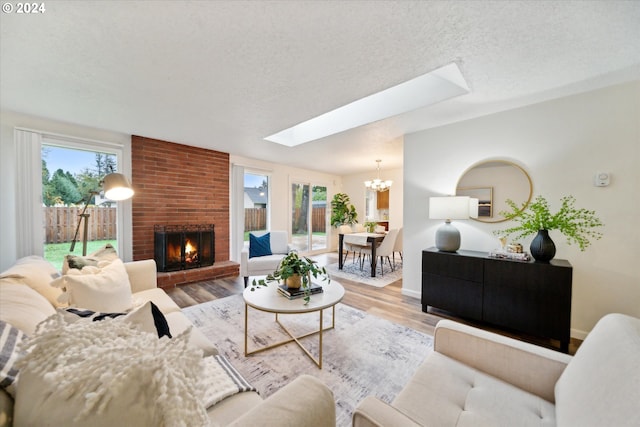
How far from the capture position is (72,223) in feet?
10.1

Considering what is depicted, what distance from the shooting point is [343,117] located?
3.10 m

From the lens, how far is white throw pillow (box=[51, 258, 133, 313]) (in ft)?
4.55

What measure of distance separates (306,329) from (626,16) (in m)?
3.15

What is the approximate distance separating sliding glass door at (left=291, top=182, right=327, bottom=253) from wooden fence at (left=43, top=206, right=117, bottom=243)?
134 inches

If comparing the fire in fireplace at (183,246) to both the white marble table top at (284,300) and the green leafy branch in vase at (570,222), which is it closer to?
the white marble table top at (284,300)

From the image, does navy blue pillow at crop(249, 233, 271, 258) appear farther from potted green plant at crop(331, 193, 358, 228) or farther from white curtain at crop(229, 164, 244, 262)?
potted green plant at crop(331, 193, 358, 228)

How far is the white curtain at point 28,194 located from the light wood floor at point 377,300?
1.60 metres

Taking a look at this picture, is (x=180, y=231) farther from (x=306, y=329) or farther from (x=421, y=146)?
(x=421, y=146)

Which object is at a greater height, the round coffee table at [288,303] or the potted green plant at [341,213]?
the potted green plant at [341,213]

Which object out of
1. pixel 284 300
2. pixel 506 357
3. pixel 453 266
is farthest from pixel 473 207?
pixel 284 300

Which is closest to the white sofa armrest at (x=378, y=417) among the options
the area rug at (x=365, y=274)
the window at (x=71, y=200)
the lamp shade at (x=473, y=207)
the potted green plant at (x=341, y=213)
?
the lamp shade at (x=473, y=207)

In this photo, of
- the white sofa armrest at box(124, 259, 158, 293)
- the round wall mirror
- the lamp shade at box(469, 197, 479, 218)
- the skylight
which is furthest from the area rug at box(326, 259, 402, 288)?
the white sofa armrest at box(124, 259, 158, 293)

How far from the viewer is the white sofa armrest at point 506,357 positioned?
1.04 meters

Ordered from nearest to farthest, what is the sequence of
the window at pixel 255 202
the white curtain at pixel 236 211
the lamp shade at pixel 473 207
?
the lamp shade at pixel 473 207 < the white curtain at pixel 236 211 < the window at pixel 255 202
